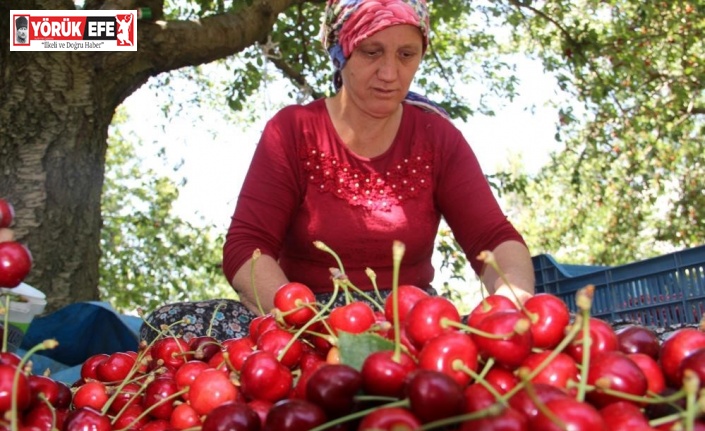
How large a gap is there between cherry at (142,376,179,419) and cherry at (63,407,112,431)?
7 centimetres

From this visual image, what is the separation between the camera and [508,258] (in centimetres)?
191

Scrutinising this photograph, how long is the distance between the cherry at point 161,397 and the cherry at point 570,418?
50cm

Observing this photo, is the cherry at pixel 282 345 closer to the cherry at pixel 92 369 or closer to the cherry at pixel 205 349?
the cherry at pixel 205 349

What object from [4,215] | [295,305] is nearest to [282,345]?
[295,305]

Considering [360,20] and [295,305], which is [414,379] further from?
[360,20]

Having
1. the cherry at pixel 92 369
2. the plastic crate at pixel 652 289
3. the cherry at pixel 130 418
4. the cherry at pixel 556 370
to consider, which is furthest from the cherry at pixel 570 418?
the plastic crate at pixel 652 289

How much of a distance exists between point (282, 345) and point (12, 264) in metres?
0.41

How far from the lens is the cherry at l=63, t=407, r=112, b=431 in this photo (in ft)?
2.77

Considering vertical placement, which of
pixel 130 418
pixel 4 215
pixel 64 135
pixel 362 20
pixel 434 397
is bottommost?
pixel 130 418

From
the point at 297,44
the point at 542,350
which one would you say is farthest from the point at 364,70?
the point at 297,44

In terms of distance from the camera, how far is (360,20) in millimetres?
2012

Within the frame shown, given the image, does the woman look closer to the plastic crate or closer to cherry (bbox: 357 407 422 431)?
the plastic crate

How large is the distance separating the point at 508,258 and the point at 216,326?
763 mm

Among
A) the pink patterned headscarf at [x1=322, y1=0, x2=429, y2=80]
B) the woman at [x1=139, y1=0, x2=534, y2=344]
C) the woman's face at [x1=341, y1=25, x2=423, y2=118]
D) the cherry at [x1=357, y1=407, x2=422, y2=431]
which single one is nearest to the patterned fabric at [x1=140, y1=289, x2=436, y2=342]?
the woman at [x1=139, y1=0, x2=534, y2=344]
